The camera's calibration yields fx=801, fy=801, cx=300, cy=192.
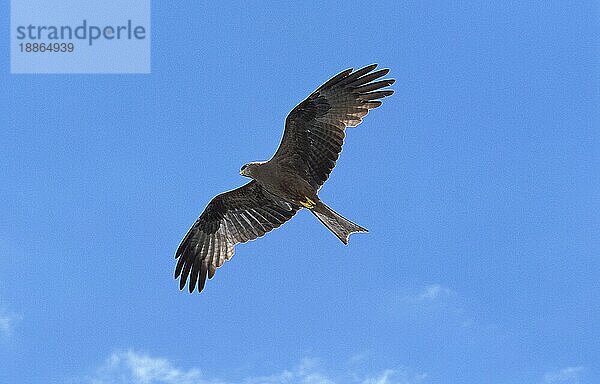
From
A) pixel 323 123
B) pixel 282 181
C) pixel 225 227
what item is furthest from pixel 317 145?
pixel 225 227

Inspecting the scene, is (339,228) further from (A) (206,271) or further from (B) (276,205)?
(A) (206,271)

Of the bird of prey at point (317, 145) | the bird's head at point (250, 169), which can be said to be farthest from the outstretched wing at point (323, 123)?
the bird's head at point (250, 169)

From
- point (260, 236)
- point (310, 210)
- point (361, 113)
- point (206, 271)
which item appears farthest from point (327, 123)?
point (206, 271)

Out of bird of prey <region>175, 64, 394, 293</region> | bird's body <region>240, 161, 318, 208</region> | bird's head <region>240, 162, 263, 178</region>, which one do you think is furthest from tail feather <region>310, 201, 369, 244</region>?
bird's head <region>240, 162, 263, 178</region>

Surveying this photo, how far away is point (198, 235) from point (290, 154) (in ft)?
10.1

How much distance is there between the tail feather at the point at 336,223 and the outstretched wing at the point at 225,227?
151cm

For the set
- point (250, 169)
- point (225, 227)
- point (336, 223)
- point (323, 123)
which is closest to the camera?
point (336, 223)

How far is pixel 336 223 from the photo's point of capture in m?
14.2

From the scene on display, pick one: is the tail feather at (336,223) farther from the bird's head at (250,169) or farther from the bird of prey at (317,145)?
the bird's head at (250,169)

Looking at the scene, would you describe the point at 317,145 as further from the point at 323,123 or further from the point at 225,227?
the point at 225,227

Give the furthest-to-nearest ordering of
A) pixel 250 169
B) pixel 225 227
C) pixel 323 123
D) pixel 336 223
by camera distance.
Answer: pixel 225 227 < pixel 250 169 < pixel 323 123 < pixel 336 223

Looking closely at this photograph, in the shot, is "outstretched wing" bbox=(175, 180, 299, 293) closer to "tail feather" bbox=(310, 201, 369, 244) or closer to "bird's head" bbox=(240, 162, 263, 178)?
"bird's head" bbox=(240, 162, 263, 178)

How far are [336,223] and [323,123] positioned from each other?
2.04 metres

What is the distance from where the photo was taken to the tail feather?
45.8 feet
